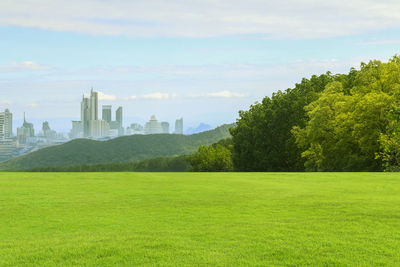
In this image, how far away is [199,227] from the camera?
33.8 feet

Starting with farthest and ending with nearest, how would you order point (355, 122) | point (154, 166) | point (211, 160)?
point (154, 166) < point (211, 160) < point (355, 122)

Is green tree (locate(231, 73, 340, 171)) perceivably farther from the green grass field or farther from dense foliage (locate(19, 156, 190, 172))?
dense foliage (locate(19, 156, 190, 172))

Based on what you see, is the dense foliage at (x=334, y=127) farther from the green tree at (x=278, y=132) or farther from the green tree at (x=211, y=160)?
the green tree at (x=211, y=160)

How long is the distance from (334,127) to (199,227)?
4380cm

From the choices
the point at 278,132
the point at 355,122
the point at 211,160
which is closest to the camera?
the point at 355,122

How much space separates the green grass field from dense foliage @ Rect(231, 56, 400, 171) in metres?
22.2

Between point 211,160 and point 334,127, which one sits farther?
point 211,160

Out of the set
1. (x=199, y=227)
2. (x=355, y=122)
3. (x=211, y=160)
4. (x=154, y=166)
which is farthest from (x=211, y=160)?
(x=199, y=227)

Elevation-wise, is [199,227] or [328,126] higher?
[328,126]

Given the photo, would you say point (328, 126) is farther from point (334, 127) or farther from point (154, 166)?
point (154, 166)

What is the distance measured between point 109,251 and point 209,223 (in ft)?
10.8

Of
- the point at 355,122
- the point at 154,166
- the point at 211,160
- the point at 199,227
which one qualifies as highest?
the point at 355,122

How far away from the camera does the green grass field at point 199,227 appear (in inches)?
311

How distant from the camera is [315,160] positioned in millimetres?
53750
